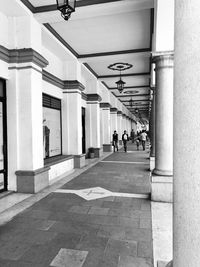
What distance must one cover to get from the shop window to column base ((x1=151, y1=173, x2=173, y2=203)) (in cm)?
409

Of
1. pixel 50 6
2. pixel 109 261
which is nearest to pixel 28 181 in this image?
pixel 109 261

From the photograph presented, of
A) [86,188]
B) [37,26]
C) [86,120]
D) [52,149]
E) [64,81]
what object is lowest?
[86,188]

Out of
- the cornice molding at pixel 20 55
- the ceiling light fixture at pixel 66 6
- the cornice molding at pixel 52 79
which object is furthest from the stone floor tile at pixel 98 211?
the cornice molding at pixel 52 79

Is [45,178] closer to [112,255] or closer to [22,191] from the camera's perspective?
[22,191]

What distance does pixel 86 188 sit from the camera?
6.17 m

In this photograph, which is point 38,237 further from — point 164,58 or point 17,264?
point 164,58

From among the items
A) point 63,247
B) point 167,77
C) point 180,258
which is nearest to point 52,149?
point 167,77

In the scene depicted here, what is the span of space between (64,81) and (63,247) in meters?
6.87

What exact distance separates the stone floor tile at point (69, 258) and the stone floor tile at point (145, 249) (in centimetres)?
71

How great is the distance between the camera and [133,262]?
2.75m

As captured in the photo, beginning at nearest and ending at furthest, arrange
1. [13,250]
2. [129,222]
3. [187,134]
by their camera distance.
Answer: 1. [187,134]
2. [13,250]
3. [129,222]

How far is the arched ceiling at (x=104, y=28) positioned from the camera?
5430 mm

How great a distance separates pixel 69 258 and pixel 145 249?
3.29 feet

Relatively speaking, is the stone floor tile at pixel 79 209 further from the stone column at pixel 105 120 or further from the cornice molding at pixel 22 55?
the stone column at pixel 105 120
